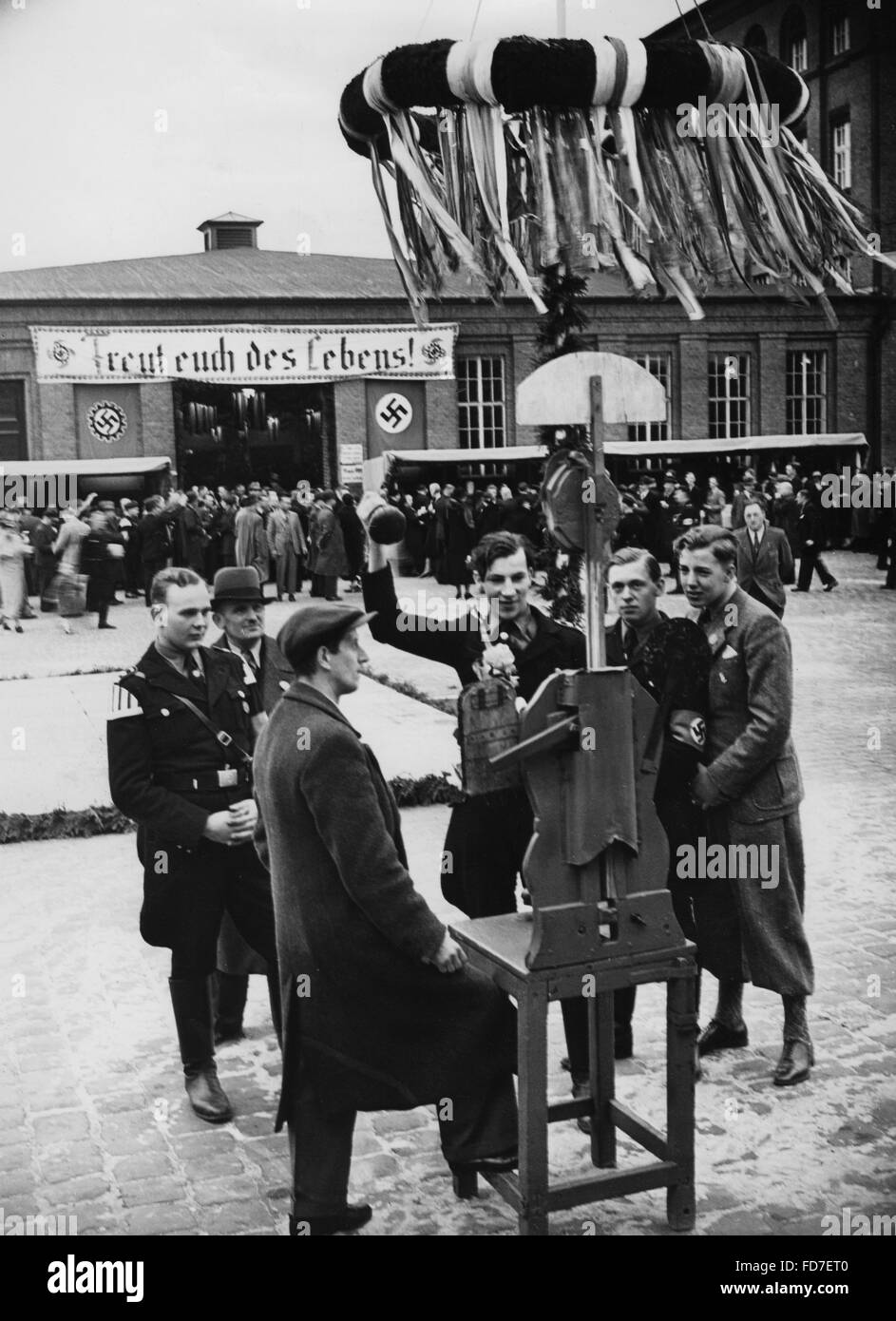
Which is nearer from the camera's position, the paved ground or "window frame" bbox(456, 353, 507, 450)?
the paved ground

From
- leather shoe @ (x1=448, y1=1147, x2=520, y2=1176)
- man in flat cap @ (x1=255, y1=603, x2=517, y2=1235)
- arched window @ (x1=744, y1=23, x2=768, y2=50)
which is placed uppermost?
arched window @ (x1=744, y1=23, x2=768, y2=50)

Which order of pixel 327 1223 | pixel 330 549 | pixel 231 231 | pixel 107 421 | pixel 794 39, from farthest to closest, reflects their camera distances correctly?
pixel 231 231
pixel 794 39
pixel 107 421
pixel 330 549
pixel 327 1223

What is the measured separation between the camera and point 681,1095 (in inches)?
152

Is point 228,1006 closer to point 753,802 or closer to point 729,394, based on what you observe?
point 753,802

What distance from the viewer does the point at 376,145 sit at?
4.90 meters

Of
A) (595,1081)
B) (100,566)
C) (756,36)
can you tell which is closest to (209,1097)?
(595,1081)

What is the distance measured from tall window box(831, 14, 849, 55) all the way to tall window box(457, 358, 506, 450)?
10307 mm

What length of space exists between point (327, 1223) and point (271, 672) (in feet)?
7.87

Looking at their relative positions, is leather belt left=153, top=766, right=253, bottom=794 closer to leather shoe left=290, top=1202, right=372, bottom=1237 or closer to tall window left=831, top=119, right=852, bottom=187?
leather shoe left=290, top=1202, right=372, bottom=1237

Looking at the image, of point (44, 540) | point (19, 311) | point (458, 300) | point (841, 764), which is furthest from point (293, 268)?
point (841, 764)

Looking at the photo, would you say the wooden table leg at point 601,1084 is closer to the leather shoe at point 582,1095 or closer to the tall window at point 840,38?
the leather shoe at point 582,1095

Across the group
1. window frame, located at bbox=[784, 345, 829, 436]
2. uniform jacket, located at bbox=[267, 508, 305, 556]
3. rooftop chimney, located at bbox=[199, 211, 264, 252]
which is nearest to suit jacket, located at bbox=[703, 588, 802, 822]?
uniform jacket, located at bbox=[267, 508, 305, 556]

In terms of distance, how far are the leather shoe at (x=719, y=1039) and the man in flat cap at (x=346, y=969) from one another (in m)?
1.48

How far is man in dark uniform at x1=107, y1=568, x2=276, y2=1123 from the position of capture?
15.2 ft
